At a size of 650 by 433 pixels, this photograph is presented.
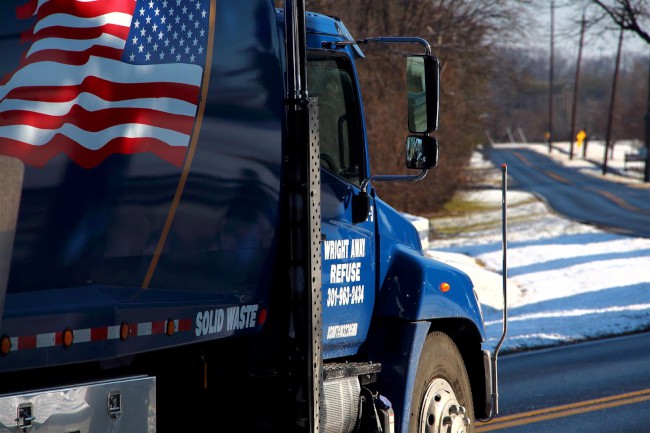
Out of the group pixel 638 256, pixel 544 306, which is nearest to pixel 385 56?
pixel 638 256

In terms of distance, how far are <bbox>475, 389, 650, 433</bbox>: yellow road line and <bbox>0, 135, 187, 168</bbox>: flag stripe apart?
5716mm

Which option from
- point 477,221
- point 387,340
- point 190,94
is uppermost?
point 190,94

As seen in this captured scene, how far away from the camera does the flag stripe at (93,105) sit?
395 cm

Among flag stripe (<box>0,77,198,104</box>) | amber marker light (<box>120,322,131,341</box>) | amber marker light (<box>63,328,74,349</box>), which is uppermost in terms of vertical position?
flag stripe (<box>0,77,198,104</box>)

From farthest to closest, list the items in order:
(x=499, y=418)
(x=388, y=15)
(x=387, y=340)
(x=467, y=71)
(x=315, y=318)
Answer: (x=467, y=71)
(x=388, y=15)
(x=499, y=418)
(x=387, y=340)
(x=315, y=318)

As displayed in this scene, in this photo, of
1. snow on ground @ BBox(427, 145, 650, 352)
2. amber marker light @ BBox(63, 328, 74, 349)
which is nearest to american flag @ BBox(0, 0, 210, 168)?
amber marker light @ BBox(63, 328, 74, 349)

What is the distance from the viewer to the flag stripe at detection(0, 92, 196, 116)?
3.95m

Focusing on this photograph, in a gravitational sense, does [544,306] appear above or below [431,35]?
below

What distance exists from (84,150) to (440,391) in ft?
10.8

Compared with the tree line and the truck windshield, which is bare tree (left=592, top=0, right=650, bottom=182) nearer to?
the tree line

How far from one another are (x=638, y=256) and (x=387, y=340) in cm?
2095

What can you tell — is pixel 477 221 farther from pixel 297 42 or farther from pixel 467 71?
pixel 297 42

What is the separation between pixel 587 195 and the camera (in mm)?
56969

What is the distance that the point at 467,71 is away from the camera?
45.7m
